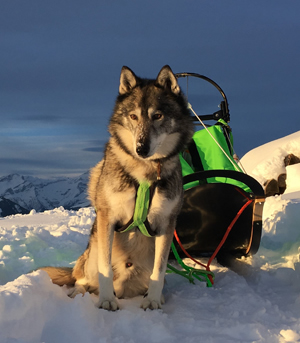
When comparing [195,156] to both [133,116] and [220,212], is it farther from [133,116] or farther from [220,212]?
[133,116]

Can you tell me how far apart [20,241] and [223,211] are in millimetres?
2674

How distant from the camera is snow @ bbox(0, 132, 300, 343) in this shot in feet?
7.07

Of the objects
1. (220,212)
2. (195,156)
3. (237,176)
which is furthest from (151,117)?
(195,156)

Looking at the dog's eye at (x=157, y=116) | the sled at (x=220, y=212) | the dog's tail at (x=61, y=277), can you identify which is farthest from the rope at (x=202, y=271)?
the dog's eye at (x=157, y=116)

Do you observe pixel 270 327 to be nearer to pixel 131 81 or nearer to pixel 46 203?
pixel 131 81

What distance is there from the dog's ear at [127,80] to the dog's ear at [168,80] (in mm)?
182

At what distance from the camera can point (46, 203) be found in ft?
633

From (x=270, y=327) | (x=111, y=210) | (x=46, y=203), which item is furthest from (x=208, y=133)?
(x=46, y=203)

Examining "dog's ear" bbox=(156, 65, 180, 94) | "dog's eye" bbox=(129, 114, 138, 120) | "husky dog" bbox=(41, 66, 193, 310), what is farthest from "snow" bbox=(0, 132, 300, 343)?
"dog's ear" bbox=(156, 65, 180, 94)

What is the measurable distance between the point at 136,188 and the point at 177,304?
955 mm

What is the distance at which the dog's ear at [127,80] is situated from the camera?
288 cm

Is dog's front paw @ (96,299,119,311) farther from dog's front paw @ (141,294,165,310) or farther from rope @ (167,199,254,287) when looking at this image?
rope @ (167,199,254,287)

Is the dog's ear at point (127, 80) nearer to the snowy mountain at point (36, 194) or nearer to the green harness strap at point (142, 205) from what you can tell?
the green harness strap at point (142, 205)

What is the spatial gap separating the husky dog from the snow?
17 centimetres
